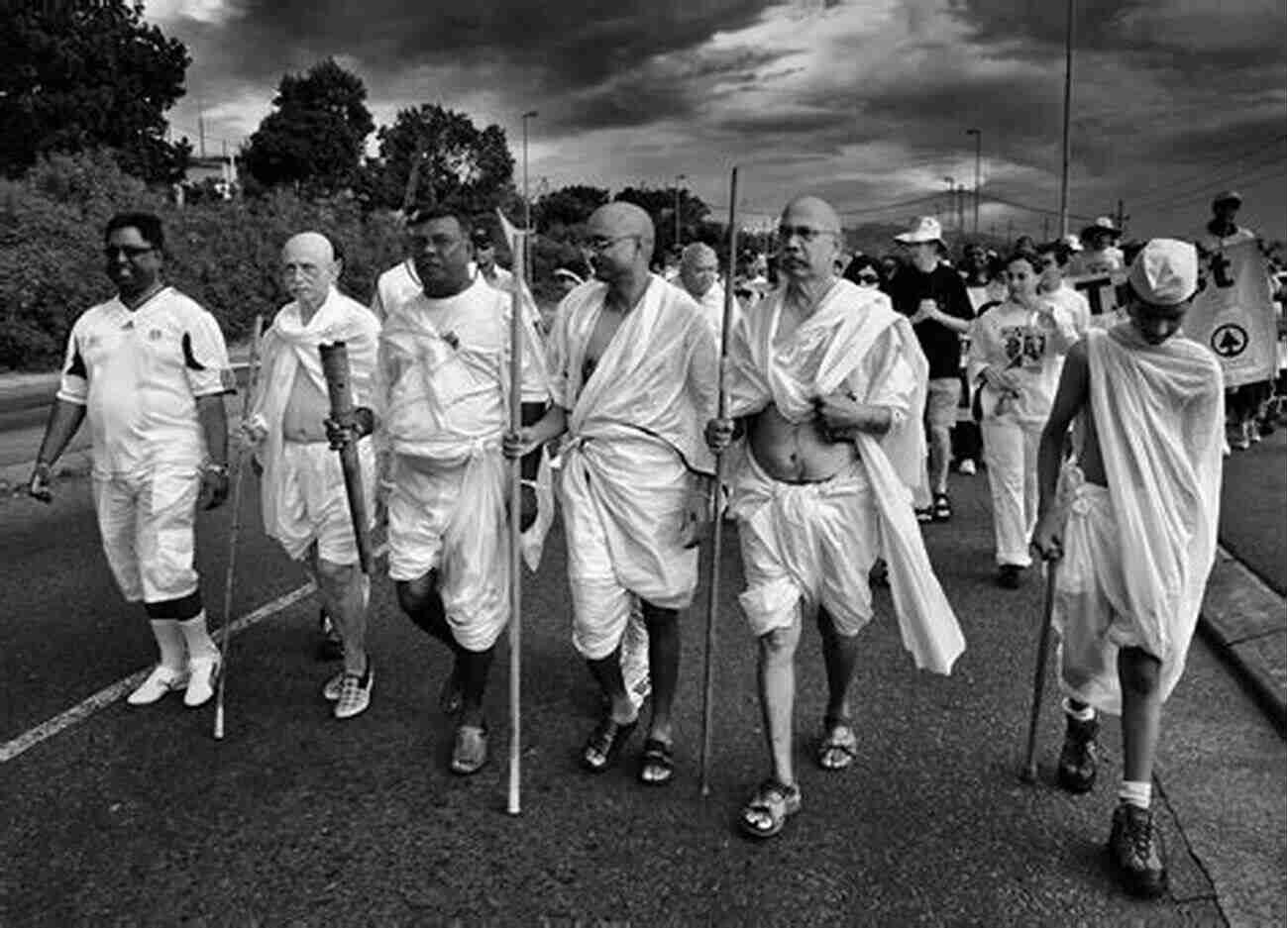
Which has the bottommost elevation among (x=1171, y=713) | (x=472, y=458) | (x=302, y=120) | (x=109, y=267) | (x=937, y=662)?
(x=1171, y=713)

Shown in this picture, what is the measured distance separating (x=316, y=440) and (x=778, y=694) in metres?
2.32

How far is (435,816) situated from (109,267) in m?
2.69

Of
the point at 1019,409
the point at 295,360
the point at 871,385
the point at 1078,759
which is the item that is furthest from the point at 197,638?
the point at 1019,409

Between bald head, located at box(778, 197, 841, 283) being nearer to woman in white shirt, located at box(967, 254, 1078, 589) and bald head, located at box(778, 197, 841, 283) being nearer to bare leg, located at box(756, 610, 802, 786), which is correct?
bare leg, located at box(756, 610, 802, 786)

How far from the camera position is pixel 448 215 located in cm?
412

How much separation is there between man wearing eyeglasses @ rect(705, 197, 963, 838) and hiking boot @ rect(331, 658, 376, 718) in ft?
6.03

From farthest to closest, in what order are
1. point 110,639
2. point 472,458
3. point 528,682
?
point 110,639, point 528,682, point 472,458

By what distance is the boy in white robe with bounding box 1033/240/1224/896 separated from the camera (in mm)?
3283

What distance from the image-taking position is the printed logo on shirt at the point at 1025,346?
6.44 m

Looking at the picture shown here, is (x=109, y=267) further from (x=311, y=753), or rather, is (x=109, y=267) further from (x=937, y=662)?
(x=937, y=662)

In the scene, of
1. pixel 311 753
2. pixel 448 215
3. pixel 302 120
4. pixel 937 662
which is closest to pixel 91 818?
pixel 311 753

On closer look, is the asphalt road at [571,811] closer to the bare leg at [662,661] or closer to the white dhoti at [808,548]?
the bare leg at [662,661]

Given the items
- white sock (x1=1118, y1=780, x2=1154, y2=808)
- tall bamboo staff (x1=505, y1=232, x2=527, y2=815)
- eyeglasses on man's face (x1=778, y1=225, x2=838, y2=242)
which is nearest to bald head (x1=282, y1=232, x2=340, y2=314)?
tall bamboo staff (x1=505, y1=232, x2=527, y2=815)

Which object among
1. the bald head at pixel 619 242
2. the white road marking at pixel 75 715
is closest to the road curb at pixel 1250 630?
the bald head at pixel 619 242
